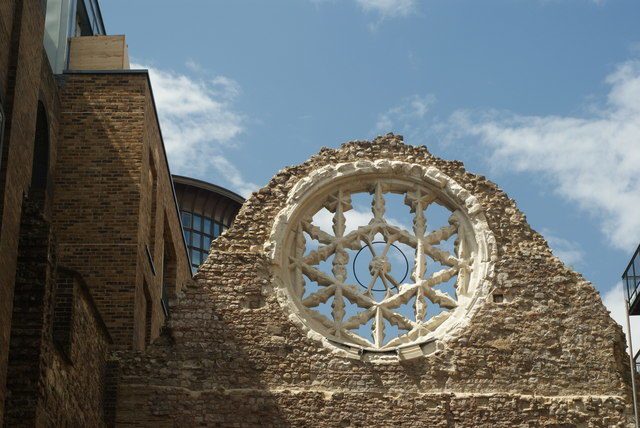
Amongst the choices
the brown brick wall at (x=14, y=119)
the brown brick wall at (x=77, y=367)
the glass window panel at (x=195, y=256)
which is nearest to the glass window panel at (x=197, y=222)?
the glass window panel at (x=195, y=256)

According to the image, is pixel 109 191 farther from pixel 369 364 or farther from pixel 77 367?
pixel 369 364

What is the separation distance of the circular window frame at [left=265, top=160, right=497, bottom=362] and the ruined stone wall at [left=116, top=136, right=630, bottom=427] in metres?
0.11

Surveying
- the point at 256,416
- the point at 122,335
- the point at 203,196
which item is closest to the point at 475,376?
the point at 256,416

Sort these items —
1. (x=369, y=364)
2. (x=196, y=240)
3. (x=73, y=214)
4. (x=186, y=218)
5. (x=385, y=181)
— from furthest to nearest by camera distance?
(x=186, y=218)
(x=196, y=240)
(x=385, y=181)
(x=73, y=214)
(x=369, y=364)

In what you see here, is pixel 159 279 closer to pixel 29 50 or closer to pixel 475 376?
pixel 475 376

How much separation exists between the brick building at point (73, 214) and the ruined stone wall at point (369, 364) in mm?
1000

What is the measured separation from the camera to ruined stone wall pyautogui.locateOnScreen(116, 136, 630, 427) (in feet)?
69.7

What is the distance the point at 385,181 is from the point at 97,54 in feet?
17.0

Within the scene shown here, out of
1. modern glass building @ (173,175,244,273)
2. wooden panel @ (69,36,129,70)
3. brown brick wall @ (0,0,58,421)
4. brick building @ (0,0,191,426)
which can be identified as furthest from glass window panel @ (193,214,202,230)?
brown brick wall @ (0,0,58,421)

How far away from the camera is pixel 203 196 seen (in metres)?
43.7

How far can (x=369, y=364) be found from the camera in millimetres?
21641

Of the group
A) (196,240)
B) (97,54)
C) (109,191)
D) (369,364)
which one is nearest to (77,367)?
(109,191)

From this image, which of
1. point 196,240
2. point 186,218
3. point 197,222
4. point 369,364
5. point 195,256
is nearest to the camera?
point 369,364

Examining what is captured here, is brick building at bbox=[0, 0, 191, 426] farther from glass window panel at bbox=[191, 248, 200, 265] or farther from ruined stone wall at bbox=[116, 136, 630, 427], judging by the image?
glass window panel at bbox=[191, 248, 200, 265]
